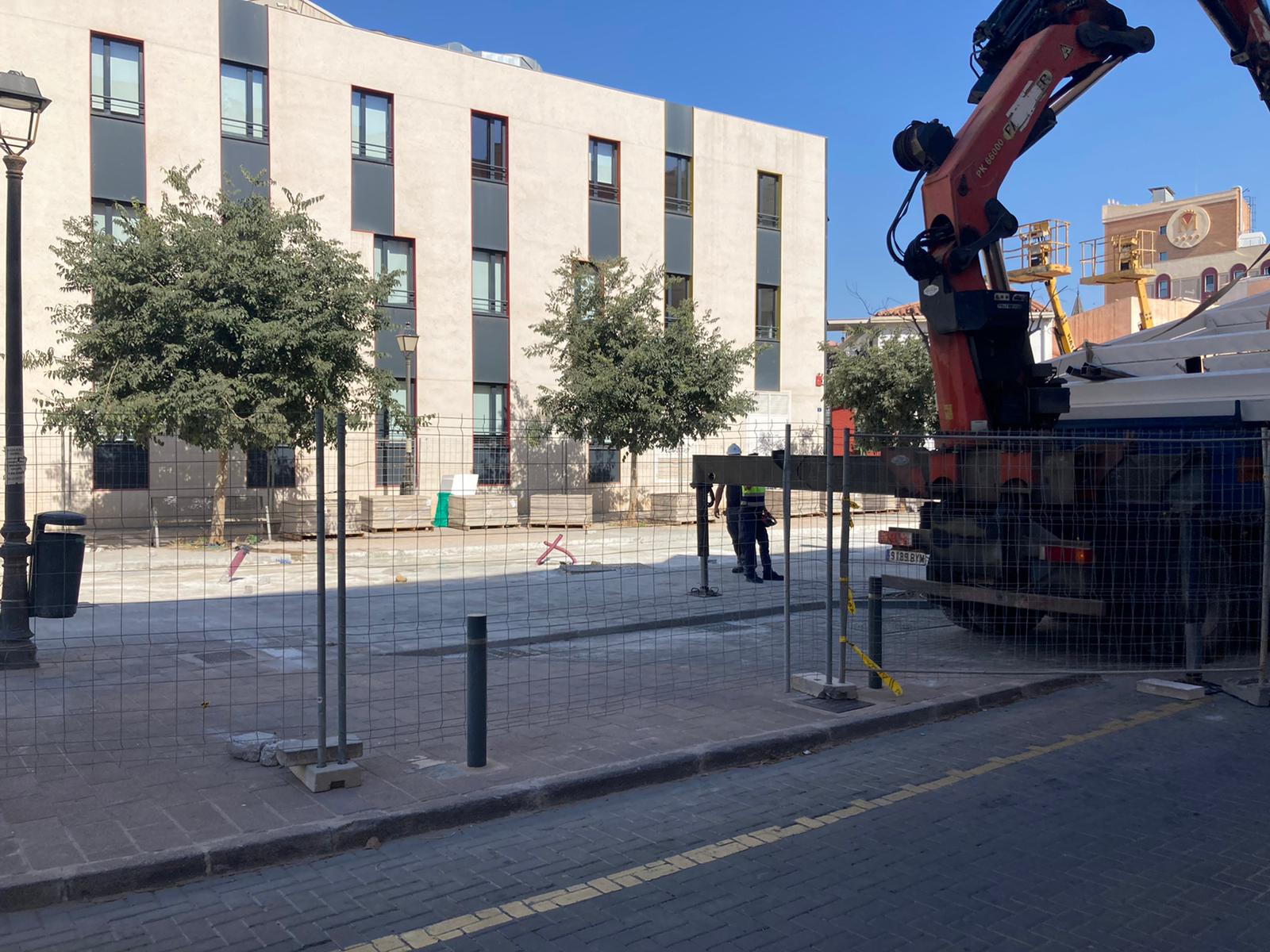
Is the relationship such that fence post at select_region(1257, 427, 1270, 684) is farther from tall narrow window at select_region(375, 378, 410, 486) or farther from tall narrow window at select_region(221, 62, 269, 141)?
tall narrow window at select_region(221, 62, 269, 141)

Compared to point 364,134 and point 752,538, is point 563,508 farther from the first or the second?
point 364,134

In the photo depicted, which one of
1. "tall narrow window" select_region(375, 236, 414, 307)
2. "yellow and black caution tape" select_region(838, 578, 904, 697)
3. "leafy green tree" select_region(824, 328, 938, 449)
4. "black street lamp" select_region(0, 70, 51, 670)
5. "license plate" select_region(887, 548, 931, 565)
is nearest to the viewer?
"yellow and black caution tape" select_region(838, 578, 904, 697)

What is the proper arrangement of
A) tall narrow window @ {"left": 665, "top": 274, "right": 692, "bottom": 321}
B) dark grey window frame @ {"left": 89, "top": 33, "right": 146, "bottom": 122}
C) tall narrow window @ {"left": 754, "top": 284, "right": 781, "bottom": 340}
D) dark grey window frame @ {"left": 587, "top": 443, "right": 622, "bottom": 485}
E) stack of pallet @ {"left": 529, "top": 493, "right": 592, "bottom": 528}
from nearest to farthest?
stack of pallet @ {"left": 529, "top": 493, "right": 592, "bottom": 528}
dark grey window frame @ {"left": 89, "top": 33, "right": 146, "bottom": 122}
dark grey window frame @ {"left": 587, "top": 443, "right": 622, "bottom": 485}
tall narrow window @ {"left": 665, "top": 274, "right": 692, "bottom": 321}
tall narrow window @ {"left": 754, "top": 284, "right": 781, "bottom": 340}

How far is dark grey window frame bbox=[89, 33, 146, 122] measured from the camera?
77.8 ft

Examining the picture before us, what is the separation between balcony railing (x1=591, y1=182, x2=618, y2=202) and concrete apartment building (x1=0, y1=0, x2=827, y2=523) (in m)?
0.06

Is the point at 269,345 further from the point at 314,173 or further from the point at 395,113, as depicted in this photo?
the point at 395,113

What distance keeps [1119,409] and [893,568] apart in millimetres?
2710

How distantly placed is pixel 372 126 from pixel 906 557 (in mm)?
22714

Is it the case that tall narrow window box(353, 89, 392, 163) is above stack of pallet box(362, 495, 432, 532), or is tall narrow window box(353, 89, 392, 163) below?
above

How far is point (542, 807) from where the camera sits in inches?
225

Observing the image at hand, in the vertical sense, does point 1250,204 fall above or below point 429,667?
above

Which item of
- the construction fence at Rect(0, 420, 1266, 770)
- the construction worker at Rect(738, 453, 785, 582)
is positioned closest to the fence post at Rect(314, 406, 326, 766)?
the construction fence at Rect(0, 420, 1266, 770)

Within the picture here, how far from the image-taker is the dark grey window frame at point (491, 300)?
29078 millimetres

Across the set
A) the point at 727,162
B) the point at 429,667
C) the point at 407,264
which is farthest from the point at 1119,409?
the point at 727,162
